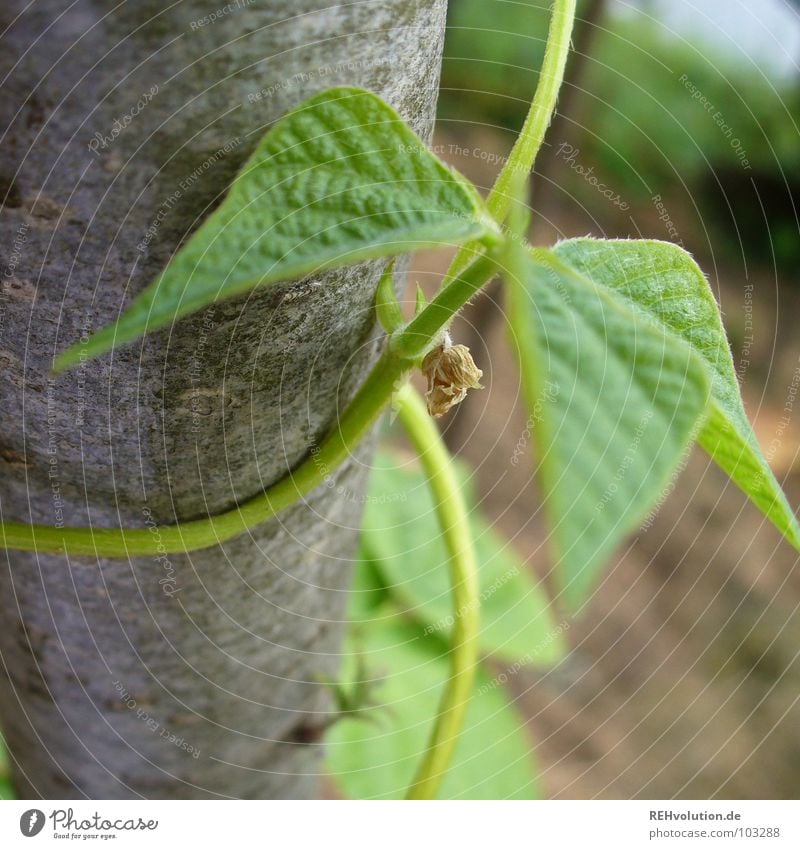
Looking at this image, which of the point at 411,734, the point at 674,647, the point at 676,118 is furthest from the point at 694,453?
the point at 411,734

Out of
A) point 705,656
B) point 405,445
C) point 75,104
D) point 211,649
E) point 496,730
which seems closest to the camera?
point 75,104

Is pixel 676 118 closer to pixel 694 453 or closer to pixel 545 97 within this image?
pixel 694 453

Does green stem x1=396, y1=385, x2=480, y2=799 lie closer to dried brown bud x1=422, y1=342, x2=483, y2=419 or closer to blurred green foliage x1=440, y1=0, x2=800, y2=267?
dried brown bud x1=422, y1=342, x2=483, y2=419

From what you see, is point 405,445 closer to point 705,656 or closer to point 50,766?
point 705,656

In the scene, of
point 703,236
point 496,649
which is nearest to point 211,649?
point 496,649

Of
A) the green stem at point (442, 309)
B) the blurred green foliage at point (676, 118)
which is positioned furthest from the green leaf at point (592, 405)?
the blurred green foliage at point (676, 118)

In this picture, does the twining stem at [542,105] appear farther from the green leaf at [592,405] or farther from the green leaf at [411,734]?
the green leaf at [411,734]

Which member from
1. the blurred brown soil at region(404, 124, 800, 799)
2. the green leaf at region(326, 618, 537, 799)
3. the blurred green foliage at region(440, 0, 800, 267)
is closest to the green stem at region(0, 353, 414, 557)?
the green leaf at region(326, 618, 537, 799)
